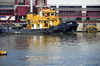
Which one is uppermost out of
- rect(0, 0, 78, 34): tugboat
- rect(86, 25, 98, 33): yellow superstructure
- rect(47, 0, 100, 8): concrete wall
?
rect(47, 0, 100, 8): concrete wall

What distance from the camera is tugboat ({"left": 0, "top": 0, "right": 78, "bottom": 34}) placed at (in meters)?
54.1

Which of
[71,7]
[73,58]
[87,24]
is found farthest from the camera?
[71,7]

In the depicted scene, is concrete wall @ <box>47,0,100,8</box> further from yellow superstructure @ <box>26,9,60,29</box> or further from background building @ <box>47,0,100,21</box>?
yellow superstructure @ <box>26,9,60,29</box>

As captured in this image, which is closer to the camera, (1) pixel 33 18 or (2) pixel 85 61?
(2) pixel 85 61

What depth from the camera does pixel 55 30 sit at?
54.0m

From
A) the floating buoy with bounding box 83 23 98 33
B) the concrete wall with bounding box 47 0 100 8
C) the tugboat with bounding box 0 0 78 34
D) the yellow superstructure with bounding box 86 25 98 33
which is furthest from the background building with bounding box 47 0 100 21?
the tugboat with bounding box 0 0 78 34

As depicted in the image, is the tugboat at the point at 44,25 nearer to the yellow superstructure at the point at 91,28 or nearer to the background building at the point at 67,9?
the yellow superstructure at the point at 91,28

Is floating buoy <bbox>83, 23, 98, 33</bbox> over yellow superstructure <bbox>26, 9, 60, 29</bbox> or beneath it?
beneath

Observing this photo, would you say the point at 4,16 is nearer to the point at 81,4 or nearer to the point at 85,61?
the point at 81,4

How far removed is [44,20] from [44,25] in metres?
0.83

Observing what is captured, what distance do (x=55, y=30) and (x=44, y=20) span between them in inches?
115

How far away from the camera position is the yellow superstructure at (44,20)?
5541 centimetres

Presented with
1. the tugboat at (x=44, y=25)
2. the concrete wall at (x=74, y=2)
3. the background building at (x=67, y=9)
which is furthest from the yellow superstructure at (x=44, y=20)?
the concrete wall at (x=74, y=2)

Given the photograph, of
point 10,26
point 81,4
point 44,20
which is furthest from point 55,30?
point 81,4
